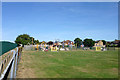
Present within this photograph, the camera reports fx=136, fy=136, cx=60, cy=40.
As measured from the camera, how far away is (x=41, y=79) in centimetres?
682

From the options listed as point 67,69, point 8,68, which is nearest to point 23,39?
point 67,69

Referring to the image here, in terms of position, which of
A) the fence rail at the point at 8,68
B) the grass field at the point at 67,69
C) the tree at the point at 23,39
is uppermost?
the tree at the point at 23,39

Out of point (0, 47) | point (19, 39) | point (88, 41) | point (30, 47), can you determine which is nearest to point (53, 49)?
point (30, 47)

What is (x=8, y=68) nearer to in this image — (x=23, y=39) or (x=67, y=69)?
(x=67, y=69)

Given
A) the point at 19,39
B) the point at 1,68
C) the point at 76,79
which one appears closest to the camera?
the point at 1,68

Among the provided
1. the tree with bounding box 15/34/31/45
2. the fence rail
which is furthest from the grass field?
the tree with bounding box 15/34/31/45

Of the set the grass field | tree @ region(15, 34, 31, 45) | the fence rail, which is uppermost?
tree @ region(15, 34, 31, 45)

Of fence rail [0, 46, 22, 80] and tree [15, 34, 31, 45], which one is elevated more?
tree [15, 34, 31, 45]

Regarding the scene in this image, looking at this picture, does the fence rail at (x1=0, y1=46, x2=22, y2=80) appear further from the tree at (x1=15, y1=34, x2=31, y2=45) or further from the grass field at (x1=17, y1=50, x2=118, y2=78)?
the tree at (x1=15, y1=34, x2=31, y2=45)

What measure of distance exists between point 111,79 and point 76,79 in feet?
5.86

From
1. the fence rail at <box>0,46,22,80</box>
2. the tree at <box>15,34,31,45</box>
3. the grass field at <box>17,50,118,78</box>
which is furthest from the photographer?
the tree at <box>15,34,31,45</box>

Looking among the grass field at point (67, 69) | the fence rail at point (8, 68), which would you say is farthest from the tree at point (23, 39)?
the fence rail at point (8, 68)

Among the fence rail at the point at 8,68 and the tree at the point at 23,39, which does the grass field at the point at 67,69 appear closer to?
the fence rail at the point at 8,68

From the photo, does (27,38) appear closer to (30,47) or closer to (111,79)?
(30,47)
